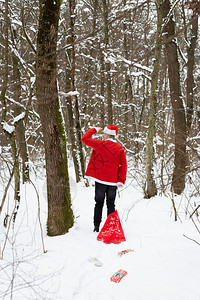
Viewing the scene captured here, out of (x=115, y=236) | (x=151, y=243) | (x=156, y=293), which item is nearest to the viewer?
(x=156, y=293)

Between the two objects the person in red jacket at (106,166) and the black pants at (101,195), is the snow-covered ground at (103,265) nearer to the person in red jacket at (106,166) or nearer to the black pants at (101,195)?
the black pants at (101,195)

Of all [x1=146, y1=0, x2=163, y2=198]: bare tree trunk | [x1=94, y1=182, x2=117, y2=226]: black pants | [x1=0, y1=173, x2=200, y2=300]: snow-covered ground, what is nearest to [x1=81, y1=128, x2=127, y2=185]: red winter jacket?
[x1=94, y1=182, x2=117, y2=226]: black pants

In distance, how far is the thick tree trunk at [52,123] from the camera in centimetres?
327

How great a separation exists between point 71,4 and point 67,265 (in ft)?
26.4

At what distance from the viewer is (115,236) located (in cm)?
348

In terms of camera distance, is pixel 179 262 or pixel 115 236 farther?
pixel 115 236

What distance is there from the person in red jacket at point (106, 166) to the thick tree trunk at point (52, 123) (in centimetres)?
47

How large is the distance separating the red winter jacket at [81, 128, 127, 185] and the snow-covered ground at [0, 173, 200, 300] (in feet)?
3.16

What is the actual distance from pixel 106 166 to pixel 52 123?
1125 mm

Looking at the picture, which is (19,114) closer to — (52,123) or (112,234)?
(52,123)

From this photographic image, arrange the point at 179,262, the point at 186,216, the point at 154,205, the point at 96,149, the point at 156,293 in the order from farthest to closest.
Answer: the point at 154,205, the point at 186,216, the point at 96,149, the point at 179,262, the point at 156,293

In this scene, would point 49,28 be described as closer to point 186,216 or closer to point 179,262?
point 179,262

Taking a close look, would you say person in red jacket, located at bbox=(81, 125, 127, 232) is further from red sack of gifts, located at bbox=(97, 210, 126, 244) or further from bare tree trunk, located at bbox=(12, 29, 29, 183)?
bare tree trunk, located at bbox=(12, 29, 29, 183)

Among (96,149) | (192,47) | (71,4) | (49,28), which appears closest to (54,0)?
(49,28)
